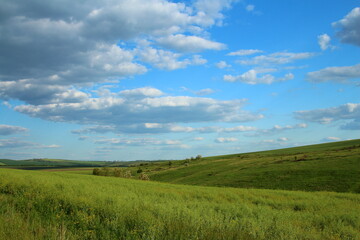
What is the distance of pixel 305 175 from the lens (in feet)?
144

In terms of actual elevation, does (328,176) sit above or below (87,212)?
below

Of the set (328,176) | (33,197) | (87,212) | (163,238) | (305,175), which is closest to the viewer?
(163,238)

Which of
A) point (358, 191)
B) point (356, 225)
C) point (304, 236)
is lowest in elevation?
point (358, 191)

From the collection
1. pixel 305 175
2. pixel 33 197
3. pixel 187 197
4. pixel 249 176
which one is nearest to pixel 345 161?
pixel 305 175

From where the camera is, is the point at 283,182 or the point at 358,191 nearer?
the point at 358,191

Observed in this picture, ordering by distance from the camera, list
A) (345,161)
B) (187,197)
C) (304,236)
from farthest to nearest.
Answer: (345,161), (187,197), (304,236)

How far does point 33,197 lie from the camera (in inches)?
600

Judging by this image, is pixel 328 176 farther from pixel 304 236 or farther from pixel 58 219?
pixel 58 219

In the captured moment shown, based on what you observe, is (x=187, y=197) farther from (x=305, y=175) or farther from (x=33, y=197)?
(x=305, y=175)

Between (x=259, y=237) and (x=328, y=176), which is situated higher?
(x=259, y=237)

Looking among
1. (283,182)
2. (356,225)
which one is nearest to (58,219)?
(356,225)

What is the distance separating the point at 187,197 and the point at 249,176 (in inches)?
1263

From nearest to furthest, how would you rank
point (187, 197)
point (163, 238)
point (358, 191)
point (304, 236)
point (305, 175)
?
1. point (163, 238)
2. point (304, 236)
3. point (187, 197)
4. point (358, 191)
5. point (305, 175)

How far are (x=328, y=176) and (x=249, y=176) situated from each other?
13.6m
